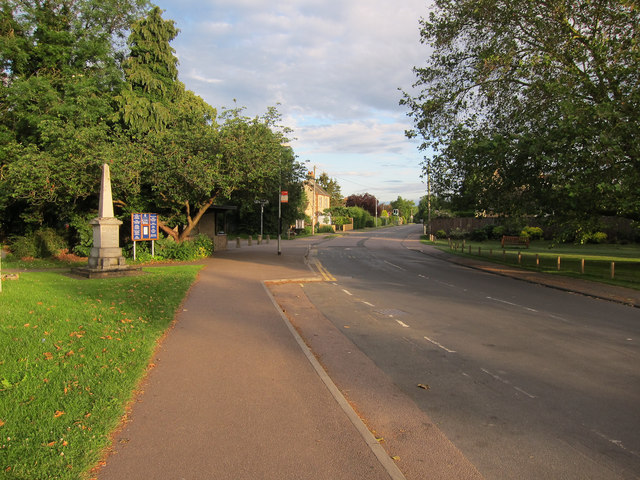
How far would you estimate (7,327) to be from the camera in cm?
641

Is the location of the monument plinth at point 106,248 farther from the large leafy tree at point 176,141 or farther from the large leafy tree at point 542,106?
the large leafy tree at point 542,106

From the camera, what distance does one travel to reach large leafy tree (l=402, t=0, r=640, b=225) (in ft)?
45.7

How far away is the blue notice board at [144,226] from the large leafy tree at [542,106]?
12882 millimetres

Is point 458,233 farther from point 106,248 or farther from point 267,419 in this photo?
point 267,419

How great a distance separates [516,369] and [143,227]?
17.1 meters

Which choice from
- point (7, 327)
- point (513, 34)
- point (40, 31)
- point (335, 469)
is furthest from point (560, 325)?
point (40, 31)

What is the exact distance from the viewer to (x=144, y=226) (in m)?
19.3

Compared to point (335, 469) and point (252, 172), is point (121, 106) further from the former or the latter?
point (335, 469)

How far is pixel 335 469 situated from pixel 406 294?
9.51 meters

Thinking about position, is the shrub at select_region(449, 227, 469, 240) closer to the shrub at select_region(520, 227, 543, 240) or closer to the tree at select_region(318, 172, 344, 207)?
the shrub at select_region(520, 227, 543, 240)

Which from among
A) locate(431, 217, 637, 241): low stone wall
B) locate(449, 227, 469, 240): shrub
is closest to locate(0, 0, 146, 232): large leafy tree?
locate(431, 217, 637, 241): low stone wall

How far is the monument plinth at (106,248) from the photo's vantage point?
1384 centimetres

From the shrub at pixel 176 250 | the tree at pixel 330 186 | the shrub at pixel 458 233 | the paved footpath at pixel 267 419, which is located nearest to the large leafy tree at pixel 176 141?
the shrub at pixel 176 250

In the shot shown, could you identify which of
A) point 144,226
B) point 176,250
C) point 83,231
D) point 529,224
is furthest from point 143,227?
point 529,224
